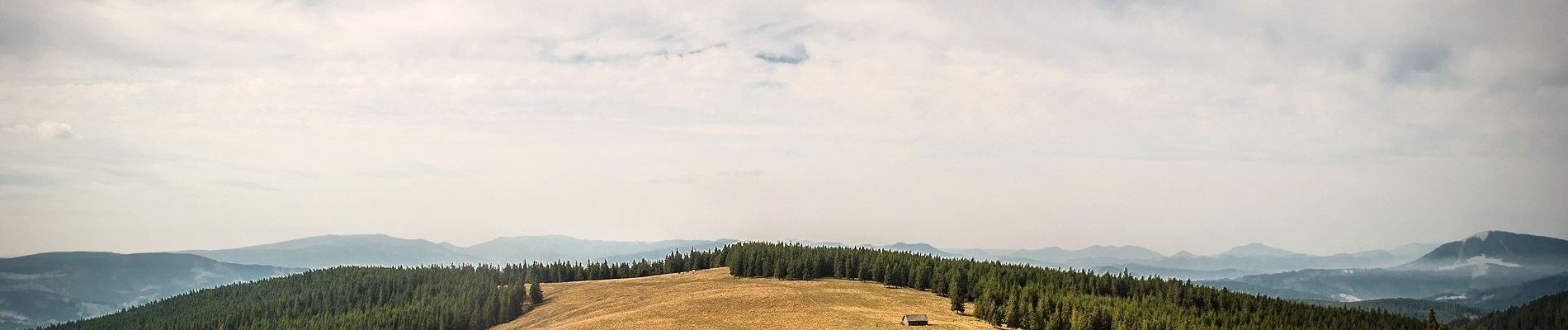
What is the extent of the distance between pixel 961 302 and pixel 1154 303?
2690 centimetres

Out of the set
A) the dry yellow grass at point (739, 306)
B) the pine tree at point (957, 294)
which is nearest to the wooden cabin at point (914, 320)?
the dry yellow grass at point (739, 306)

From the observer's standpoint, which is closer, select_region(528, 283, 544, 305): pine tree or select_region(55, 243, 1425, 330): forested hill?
select_region(55, 243, 1425, 330): forested hill

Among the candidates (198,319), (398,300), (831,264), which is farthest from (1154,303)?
(198,319)

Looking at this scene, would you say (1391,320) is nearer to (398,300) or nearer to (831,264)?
(831,264)

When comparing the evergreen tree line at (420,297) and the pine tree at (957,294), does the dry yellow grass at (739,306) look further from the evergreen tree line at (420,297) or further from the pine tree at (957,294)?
the evergreen tree line at (420,297)

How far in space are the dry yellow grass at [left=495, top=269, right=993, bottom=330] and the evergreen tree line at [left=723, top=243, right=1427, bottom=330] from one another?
3756mm

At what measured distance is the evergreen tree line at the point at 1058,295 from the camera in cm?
9562

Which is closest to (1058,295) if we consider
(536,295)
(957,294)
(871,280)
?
(957,294)

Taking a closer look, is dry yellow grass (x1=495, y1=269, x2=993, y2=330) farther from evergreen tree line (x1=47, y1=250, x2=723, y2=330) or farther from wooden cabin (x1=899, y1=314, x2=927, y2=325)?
evergreen tree line (x1=47, y1=250, x2=723, y2=330)

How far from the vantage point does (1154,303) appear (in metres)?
110

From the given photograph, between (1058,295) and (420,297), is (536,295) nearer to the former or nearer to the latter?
(420,297)

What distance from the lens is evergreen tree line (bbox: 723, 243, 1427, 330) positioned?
95625 mm

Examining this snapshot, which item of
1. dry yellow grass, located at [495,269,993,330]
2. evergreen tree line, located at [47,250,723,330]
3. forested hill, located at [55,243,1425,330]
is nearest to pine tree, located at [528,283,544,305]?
evergreen tree line, located at [47,250,723,330]

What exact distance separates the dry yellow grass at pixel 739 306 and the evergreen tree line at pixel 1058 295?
376cm
